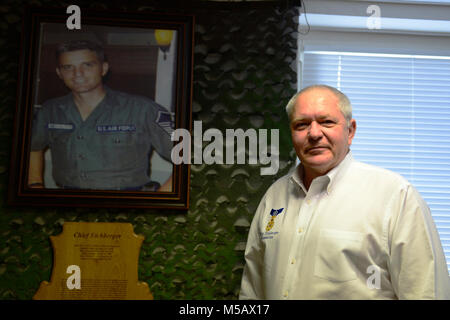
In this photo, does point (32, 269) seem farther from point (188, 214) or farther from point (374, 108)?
point (374, 108)

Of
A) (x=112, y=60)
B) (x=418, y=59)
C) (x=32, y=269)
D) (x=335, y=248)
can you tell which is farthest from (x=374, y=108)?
(x=32, y=269)

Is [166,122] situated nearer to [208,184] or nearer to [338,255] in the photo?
[208,184]

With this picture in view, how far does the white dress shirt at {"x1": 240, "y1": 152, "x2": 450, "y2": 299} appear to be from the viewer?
1.49 metres

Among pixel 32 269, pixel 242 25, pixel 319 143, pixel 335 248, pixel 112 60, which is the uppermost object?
pixel 242 25

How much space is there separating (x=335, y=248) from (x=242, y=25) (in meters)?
1.28

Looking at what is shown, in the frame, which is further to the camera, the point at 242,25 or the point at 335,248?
the point at 242,25

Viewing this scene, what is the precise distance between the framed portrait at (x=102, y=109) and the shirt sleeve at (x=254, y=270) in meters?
0.40

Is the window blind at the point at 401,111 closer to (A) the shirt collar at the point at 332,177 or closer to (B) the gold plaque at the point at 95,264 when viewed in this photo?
(A) the shirt collar at the point at 332,177

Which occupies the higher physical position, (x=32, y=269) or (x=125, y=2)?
(x=125, y=2)

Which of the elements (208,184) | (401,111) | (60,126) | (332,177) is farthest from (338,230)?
(60,126)

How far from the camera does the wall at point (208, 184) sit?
2051 millimetres

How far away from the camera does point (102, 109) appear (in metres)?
2.16

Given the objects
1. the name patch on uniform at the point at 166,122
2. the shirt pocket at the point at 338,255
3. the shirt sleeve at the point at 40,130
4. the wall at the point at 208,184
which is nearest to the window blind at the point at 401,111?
the wall at the point at 208,184

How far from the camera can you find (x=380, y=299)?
4.96 feet
